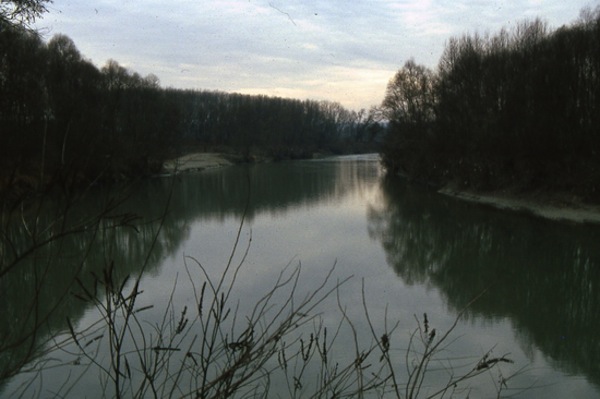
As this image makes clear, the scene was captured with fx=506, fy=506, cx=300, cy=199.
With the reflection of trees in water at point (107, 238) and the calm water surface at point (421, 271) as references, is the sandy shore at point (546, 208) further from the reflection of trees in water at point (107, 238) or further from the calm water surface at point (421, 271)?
the reflection of trees in water at point (107, 238)

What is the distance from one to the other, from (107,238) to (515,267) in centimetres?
1053

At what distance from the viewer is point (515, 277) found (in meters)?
10.2

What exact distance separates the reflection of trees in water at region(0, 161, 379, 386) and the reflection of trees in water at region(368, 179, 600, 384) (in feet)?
15.5

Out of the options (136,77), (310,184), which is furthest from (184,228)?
(136,77)

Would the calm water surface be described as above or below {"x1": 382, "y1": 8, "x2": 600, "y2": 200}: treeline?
below

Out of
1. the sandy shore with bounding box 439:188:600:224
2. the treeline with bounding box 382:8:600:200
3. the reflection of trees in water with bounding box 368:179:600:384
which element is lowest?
the reflection of trees in water with bounding box 368:179:600:384

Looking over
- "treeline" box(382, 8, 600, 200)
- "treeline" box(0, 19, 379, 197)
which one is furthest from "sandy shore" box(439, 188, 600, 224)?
"treeline" box(0, 19, 379, 197)

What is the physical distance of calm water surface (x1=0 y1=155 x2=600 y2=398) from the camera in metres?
6.04

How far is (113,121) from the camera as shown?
4.69 metres

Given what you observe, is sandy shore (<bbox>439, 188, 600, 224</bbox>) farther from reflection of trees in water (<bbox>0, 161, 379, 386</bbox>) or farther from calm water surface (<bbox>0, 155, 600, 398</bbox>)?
reflection of trees in water (<bbox>0, 161, 379, 386</bbox>)

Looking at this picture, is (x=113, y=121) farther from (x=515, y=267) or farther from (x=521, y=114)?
(x=521, y=114)

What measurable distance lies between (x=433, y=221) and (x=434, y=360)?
11.5 meters

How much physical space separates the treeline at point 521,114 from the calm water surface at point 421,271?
3010 millimetres

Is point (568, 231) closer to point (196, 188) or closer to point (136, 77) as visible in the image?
point (196, 188)
